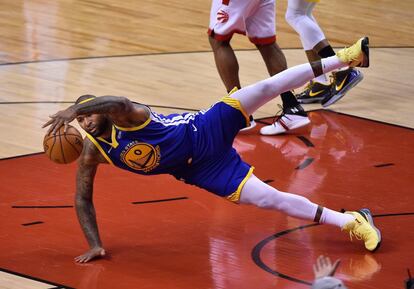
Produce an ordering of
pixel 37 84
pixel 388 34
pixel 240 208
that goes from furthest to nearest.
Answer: pixel 388 34 → pixel 37 84 → pixel 240 208

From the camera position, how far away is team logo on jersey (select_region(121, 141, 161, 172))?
19.2 feet

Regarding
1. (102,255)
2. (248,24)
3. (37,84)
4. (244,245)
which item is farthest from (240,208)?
(37,84)

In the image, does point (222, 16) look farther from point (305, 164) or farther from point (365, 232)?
point (365, 232)

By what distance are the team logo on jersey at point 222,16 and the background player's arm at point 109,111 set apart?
259 cm

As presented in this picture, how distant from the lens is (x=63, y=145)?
5.82 meters

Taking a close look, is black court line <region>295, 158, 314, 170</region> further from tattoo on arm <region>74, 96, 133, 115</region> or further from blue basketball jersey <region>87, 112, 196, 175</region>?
tattoo on arm <region>74, 96, 133, 115</region>

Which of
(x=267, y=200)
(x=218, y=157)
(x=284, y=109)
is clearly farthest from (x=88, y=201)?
(x=284, y=109)

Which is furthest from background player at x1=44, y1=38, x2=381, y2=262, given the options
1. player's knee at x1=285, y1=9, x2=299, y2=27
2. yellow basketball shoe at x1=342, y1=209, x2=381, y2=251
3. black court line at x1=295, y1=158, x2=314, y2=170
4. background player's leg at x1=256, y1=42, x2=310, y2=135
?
player's knee at x1=285, y1=9, x2=299, y2=27

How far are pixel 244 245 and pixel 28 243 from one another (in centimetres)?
132

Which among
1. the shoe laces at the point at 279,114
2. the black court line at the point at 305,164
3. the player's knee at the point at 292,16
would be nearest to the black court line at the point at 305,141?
the shoe laces at the point at 279,114

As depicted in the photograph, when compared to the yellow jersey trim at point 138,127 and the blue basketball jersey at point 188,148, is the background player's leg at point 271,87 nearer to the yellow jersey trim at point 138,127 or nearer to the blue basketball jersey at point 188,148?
the blue basketball jersey at point 188,148

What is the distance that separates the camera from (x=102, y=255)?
235 inches

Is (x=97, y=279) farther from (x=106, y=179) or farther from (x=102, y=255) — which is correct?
(x=106, y=179)

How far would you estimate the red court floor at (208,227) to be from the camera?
579cm
